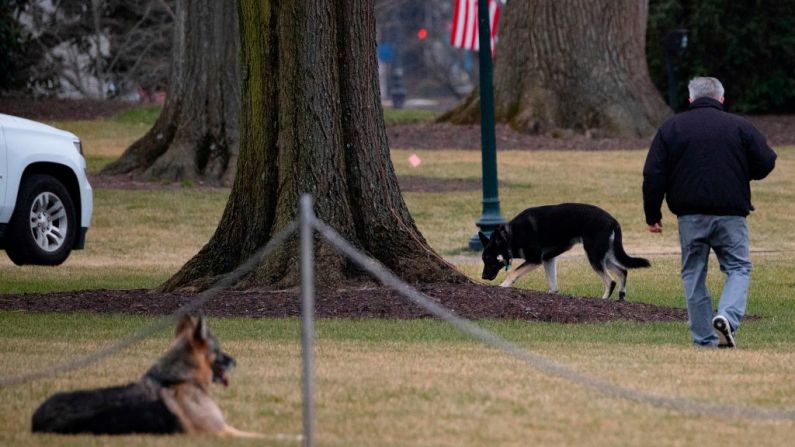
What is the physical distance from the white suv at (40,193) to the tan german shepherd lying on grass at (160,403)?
7.46 meters

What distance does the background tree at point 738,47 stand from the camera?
129 feet

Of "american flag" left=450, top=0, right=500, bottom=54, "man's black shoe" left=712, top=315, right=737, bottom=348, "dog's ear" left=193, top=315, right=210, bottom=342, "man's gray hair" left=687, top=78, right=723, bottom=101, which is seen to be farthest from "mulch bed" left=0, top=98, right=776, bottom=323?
"american flag" left=450, top=0, right=500, bottom=54

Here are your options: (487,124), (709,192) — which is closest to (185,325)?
(709,192)

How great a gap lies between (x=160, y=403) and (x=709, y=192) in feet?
Result: 17.1

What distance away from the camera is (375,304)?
12.4 meters

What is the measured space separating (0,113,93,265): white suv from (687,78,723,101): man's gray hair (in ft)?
21.4

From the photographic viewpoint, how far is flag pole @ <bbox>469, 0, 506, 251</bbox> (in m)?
17.8

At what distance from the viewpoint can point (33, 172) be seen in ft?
48.1

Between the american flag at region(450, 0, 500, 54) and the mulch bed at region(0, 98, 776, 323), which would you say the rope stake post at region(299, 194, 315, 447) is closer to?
the mulch bed at region(0, 98, 776, 323)

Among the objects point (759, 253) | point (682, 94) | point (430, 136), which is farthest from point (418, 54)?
point (759, 253)

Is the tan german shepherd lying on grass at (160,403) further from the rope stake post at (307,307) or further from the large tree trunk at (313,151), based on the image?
the large tree trunk at (313,151)

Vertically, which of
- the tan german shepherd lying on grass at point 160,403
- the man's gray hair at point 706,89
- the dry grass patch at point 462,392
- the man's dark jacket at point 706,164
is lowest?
the dry grass patch at point 462,392

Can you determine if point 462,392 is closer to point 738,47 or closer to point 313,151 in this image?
point 313,151

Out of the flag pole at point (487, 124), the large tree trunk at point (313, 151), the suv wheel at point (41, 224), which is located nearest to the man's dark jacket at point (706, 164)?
the large tree trunk at point (313, 151)
